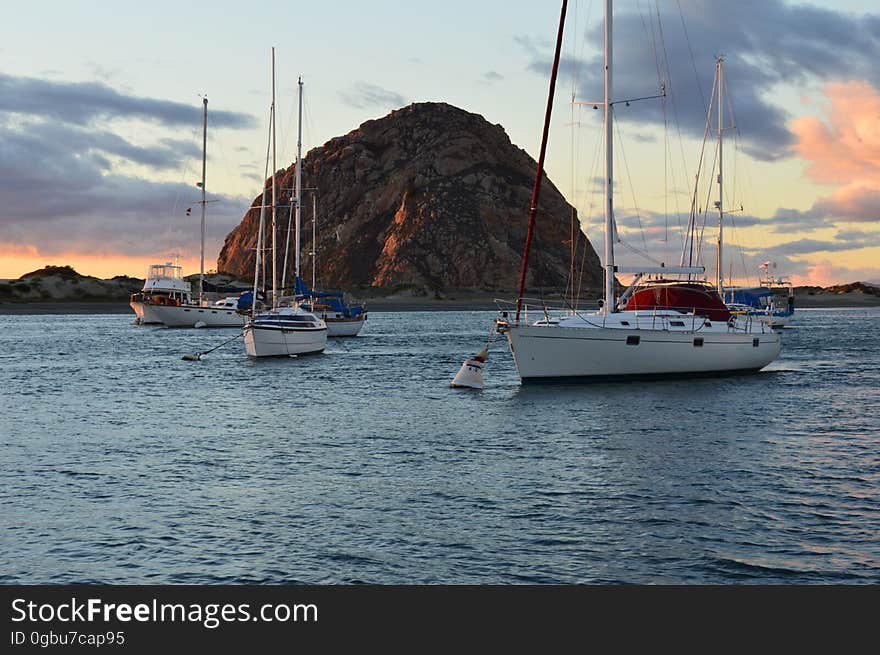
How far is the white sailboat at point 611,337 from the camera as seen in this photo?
33.4 metres

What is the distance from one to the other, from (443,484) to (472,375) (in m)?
19.0

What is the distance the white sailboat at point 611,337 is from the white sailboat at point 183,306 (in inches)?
2391

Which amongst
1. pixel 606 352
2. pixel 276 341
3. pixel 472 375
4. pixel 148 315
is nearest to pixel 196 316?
pixel 148 315

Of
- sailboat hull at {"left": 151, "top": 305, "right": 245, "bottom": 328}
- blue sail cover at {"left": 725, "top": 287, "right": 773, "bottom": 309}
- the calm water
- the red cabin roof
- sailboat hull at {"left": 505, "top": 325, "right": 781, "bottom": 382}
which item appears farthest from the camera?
blue sail cover at {"left": 725, "top": 287, "right": 773, "bottom": 309}

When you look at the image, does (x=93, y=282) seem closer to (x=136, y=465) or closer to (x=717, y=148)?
(x=717, y=148)

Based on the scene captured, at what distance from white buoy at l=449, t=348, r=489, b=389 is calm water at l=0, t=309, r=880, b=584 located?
83 cm

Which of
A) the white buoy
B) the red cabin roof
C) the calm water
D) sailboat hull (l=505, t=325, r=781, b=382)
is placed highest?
the red cabin roof

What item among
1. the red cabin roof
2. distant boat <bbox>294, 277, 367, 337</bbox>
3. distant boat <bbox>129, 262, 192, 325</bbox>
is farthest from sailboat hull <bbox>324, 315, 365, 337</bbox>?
the red cabin roof

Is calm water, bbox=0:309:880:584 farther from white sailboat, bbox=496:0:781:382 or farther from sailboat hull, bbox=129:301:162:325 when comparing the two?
sailboat hull, bbox=129:301:162:325

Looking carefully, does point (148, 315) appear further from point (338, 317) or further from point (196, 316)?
point (338, 317)

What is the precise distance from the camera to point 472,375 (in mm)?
36125

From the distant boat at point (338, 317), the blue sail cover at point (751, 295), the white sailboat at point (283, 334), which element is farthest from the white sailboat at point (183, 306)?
the blue sail cover at point (751, 295)

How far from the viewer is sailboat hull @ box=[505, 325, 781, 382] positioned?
3338 cm

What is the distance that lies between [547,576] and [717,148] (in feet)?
193
